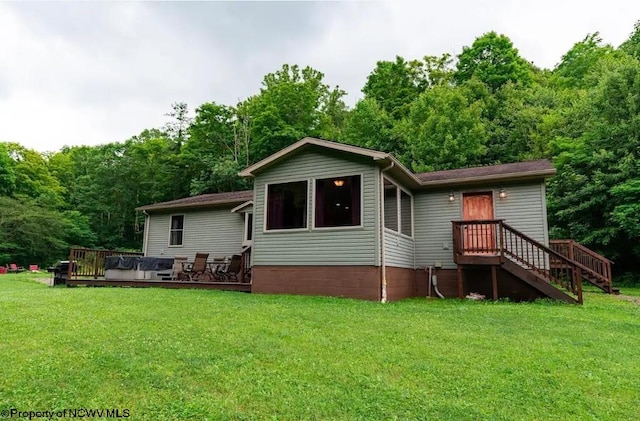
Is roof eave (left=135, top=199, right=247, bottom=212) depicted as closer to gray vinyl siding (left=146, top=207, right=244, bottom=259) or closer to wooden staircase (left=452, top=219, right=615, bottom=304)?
gray vinyl siding (left=146, top=207, right=244, bottom=259)

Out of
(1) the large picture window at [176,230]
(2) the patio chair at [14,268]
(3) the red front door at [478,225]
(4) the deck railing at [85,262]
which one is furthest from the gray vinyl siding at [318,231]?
(2) the patio chair at [14,268]

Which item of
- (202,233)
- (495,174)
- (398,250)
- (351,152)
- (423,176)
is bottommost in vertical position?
(398,250)

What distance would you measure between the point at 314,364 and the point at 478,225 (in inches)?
291

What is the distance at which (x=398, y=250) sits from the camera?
9.34m

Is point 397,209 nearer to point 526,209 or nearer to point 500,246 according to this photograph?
point 500,246

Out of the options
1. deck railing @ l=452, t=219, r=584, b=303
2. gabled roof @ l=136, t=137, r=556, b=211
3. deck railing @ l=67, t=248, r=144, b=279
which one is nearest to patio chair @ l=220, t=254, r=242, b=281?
gabled roof @ l=136, t=137, r=556, b=211

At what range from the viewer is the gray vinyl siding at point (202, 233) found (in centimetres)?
1336

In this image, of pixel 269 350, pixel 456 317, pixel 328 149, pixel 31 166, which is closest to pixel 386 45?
pixel 328 149

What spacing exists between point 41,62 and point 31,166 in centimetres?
1956

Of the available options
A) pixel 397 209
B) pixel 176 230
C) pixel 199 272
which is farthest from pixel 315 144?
pixel 176 230

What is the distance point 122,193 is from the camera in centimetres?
2736

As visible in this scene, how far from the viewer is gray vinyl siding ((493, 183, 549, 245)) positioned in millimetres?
9383

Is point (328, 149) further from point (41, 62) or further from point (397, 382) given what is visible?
point (41, 62)

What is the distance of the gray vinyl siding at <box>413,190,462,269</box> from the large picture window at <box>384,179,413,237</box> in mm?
189
